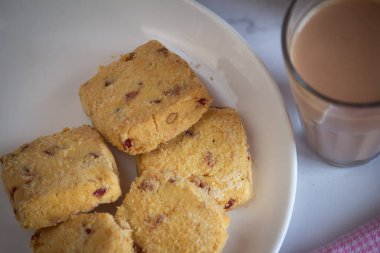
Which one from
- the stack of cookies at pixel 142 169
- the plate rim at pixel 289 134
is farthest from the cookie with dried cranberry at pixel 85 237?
the plate rim at pixel 289 134

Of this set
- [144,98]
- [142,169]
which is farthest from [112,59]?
[142,169]

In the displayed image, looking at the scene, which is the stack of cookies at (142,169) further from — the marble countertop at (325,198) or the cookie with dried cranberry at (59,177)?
the marble countertop at (325,198)

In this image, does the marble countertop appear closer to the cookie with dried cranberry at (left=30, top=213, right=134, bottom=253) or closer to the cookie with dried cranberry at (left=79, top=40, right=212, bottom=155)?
the cookie with dried cranberry at (left=79, top=40, right=212, bottom=155)

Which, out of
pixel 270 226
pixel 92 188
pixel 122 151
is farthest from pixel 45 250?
pixel 270 226

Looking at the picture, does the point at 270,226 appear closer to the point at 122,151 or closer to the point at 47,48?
the point at 122,151

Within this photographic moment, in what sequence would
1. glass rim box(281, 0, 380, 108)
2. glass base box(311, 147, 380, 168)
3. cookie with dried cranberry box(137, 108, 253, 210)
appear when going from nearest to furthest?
glass rim box(281, 0, 380, 108)
cookie with dried cranberry box(137, 108, 253, 210)
glass base box(311, 147, 380, 168)

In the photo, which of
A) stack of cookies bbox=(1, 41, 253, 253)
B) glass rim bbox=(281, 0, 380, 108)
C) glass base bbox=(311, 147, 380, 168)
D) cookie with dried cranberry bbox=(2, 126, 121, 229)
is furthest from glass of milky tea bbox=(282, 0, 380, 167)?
cookie with dried cranberry bbox=(2, 126, 121, 229)
